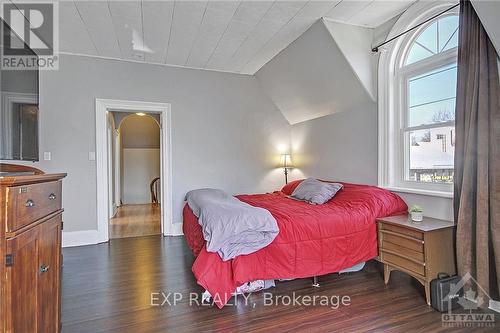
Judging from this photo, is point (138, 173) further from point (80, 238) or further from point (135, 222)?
point (80, 238)

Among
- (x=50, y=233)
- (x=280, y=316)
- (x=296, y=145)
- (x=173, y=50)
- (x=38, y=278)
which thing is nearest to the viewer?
(x=38, y=278)

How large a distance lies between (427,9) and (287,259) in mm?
2629

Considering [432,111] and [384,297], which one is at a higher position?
[432,111]

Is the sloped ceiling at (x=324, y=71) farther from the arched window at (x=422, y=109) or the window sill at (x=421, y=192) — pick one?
the window sill at (x=421, y=192)

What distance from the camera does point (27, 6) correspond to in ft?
8.48

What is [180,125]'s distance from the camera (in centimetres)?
425

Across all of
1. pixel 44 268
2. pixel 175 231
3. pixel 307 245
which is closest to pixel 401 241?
pixel 307 245

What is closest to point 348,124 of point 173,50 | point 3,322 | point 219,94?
point 219,94

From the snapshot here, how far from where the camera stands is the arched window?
252 cm

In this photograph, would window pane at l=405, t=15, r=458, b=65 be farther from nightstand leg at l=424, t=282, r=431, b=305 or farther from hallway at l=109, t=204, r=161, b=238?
hallway at l=109, t=204, r=161, b=238

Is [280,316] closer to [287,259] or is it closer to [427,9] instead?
[287,259]

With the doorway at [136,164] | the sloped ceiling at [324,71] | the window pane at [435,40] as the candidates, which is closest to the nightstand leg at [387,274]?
the sloped ceiling at [324,71]

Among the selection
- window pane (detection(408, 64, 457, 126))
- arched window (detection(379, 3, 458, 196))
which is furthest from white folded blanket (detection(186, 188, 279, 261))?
window pane (detection(408, 64, 457, 126))

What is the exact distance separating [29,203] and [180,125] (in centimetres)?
326
